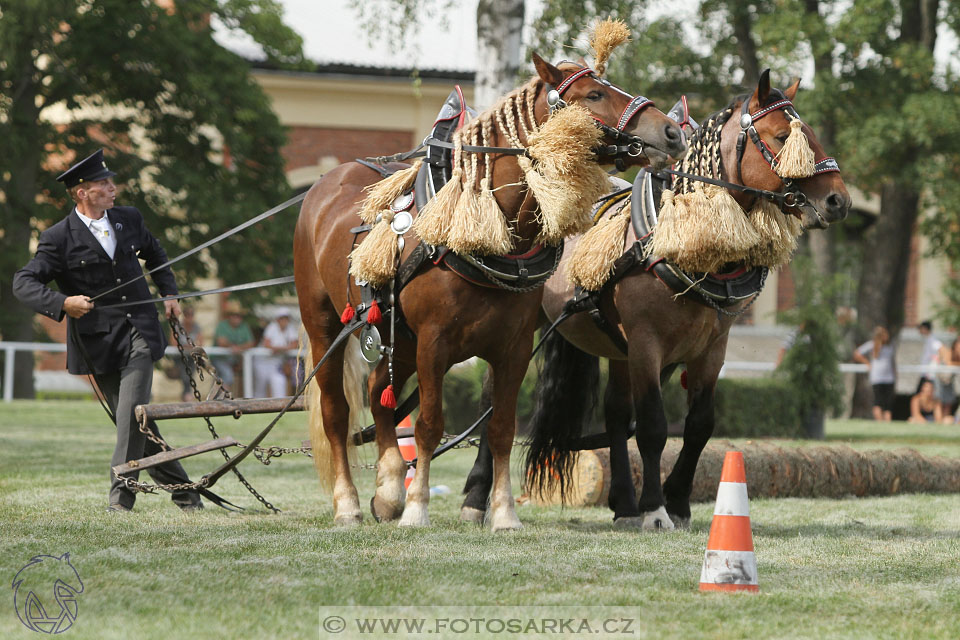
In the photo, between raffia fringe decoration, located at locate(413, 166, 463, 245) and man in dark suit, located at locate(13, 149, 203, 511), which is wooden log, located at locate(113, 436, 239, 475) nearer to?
man in dark suit, located at locate(13, 149, 203, 511)

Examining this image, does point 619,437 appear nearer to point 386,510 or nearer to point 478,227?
point 386,510

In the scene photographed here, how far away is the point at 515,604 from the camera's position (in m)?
3.78

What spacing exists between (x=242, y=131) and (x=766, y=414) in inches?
391

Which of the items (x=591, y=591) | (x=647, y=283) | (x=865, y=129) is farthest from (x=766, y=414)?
(x=591, y=591)

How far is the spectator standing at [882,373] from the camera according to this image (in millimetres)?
18938

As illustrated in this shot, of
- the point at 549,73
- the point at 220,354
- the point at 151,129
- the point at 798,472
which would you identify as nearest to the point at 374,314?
the point at 549,73


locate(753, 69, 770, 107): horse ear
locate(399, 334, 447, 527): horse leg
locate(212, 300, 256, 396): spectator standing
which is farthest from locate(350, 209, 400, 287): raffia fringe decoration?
locate(212, 300, 256, 396): spectator standing

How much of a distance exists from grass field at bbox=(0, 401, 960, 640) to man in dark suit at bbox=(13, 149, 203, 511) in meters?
0.38

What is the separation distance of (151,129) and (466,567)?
16.9 metres

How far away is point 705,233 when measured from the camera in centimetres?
560

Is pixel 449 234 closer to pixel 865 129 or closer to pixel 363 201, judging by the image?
pixel 363 201

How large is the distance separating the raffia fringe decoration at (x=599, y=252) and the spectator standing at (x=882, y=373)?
13.9 metres

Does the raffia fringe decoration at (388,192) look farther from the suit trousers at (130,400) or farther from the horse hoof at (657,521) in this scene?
the horse hoof at (657,521)

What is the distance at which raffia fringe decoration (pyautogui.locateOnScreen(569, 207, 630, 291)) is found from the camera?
599cm
